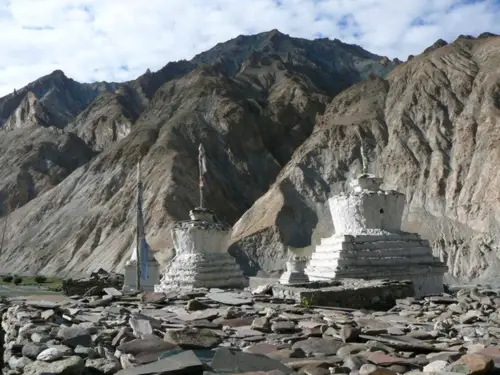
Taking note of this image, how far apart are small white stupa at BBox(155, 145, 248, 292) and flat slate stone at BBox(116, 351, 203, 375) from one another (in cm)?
1482

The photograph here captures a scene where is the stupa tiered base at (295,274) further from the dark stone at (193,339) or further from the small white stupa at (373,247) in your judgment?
the dark stone at (193,339)

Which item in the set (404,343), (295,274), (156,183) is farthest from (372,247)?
(156,183)

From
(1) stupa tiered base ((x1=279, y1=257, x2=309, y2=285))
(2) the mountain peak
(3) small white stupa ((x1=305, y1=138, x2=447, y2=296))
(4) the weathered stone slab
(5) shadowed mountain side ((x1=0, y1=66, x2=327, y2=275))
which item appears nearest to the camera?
(4) the weathered stone slab

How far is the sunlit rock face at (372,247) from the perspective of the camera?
16609 millimetres

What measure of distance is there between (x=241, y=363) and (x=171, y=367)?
1.95 ft

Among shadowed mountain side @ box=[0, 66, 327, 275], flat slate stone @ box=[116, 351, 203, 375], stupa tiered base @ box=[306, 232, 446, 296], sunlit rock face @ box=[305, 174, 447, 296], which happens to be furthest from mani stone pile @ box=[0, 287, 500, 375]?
shadowed mountain side @ box=[0, 66, 327, 275]

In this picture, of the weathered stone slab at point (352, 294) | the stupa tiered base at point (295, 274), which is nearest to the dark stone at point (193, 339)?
the weathered stone slab at point (352, 294)

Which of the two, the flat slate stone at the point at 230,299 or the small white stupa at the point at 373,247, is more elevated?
the small white stupa at the point at 373,247

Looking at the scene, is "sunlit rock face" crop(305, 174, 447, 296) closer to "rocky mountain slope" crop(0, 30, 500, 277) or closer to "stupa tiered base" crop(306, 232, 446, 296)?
"stupa tiered base" crop(306, 232, 446, 296)

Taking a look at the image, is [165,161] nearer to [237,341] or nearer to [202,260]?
[202,260]

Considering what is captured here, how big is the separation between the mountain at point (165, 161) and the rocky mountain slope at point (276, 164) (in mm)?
176

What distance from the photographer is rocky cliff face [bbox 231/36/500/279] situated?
4853 cm

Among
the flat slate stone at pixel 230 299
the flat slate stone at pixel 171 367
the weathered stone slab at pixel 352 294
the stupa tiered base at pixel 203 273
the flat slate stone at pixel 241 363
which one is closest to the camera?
the flat slate stone at pixel 171 367

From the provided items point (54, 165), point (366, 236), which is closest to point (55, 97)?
point (54, 165)
